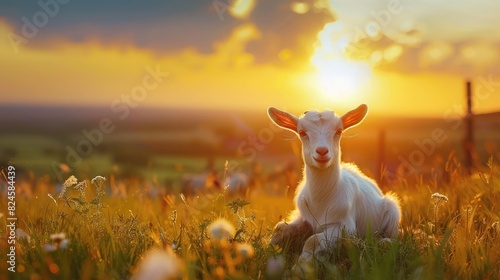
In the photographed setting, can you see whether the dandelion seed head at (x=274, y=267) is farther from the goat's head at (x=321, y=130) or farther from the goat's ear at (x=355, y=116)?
the goat's ear at (x=355, y=116)

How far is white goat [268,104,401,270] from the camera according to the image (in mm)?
4551

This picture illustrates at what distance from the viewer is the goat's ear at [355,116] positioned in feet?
15.7

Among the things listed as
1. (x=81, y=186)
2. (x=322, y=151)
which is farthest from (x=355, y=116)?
(x=81, y=186)

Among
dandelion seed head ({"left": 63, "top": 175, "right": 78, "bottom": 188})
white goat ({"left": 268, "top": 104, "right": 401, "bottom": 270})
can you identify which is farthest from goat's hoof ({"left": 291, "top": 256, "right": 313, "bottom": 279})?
dandelion seed head ({"left": 63, "top": 175, "right": 78, "bottom": 188})

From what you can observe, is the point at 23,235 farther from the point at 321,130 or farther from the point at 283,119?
the point at 321,130

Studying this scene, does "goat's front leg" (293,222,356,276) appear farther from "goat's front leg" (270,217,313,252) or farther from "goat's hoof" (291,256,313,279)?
"goat's front leg" (270,217,313,252)

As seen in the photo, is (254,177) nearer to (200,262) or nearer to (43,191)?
(43,191)

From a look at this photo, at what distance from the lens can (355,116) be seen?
4832mm

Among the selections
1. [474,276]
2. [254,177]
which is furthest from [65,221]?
[254,177]

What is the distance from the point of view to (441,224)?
18.5 feet

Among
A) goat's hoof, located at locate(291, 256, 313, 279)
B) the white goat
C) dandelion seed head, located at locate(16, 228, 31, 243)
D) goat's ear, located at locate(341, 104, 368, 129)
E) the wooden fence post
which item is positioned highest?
the wooden fence post

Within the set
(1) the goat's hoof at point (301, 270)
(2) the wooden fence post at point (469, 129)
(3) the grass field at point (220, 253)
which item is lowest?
(1) the goat's hoof at point (301, 270)

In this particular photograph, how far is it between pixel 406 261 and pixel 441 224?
1.71 metres

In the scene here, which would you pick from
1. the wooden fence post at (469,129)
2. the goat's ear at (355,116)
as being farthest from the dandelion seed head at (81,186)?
the wooden fence post at (469,129)
